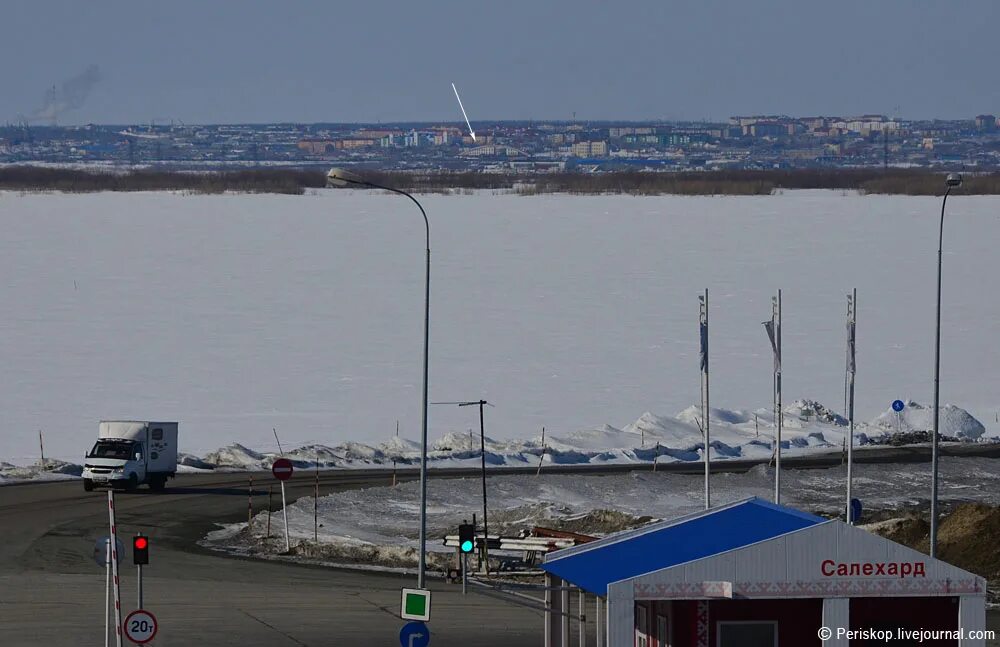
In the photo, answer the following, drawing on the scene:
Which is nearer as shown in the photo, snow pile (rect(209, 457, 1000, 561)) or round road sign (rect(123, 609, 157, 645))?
round road sign (rect(123, 609, 157, 645))

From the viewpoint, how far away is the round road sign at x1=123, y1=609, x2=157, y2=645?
70.3 ft

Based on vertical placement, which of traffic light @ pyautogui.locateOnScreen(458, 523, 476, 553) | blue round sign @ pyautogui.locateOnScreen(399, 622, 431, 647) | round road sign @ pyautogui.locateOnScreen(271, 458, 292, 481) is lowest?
round road sign @ pyautogui.locateOnScreen(271, 458, 292, 481)

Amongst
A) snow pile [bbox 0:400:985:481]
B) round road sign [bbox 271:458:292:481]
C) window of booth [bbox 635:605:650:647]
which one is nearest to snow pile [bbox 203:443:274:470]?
snow pile [bbox 0:400:985:481]

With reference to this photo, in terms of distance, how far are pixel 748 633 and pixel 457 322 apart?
195ft

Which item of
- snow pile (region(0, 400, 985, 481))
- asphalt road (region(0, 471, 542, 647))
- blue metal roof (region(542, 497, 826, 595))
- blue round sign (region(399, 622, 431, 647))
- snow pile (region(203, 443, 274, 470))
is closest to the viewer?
blue metal roof (region(542, 497, 826, 595))

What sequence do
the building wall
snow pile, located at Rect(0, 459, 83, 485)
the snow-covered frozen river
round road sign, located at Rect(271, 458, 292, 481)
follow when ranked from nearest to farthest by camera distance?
the building wall, round road sign, located at Rect(271, 458, 292, 481), snow pile, located at Rect(0, 459, 83, 485), the snow-covered frozen river

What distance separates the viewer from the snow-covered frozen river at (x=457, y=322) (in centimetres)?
6112

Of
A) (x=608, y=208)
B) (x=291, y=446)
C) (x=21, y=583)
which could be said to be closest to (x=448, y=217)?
(x=608, y=208)

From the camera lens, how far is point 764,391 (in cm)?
6462

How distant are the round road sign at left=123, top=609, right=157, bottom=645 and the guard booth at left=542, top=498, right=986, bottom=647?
540 centimetres

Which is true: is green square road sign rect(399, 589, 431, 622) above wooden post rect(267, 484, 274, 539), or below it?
above

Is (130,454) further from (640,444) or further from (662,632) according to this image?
(662,632)

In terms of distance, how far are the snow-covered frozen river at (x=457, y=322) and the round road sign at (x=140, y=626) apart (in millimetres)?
30986

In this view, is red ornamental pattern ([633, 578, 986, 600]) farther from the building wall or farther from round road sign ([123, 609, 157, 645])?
round road sign ([123, 609, 157, 645])
